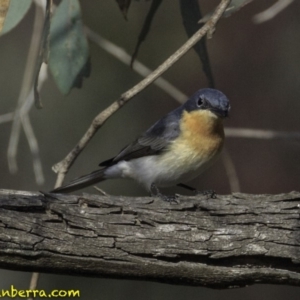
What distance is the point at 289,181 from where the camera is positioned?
7.72m

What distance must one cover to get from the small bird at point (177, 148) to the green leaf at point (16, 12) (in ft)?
3.63

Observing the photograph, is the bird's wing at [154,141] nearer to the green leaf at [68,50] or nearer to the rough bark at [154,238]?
the green leaf at [68,50]

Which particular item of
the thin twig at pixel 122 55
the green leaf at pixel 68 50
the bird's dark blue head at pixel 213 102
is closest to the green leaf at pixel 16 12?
the green leaf at pixel 68 50

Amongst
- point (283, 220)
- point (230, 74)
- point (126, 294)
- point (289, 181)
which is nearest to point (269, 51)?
point (230, 74)

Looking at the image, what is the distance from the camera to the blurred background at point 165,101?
758 cm

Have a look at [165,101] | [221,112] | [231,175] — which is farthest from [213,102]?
[165,101]

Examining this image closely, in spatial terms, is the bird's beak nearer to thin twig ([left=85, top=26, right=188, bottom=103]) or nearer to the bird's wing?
thin twig ([left=85, top=26, right=188, bottom=103])

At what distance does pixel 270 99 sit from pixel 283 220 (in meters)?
4.82

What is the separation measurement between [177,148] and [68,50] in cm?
100

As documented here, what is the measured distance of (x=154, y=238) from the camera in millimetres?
3352

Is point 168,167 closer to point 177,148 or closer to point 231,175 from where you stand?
point 177,148

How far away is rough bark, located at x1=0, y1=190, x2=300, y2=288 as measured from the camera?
3223 millimetres

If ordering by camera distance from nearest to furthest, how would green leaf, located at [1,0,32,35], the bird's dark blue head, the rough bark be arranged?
1. the rough bark
2. green leaf, located at [1,0,32,35]
3. the bird's dark blue head

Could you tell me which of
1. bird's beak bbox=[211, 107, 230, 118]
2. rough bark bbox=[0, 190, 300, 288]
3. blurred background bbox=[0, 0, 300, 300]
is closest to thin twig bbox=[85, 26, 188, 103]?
bird's beak bbox=[211, 107, 230, 118]
